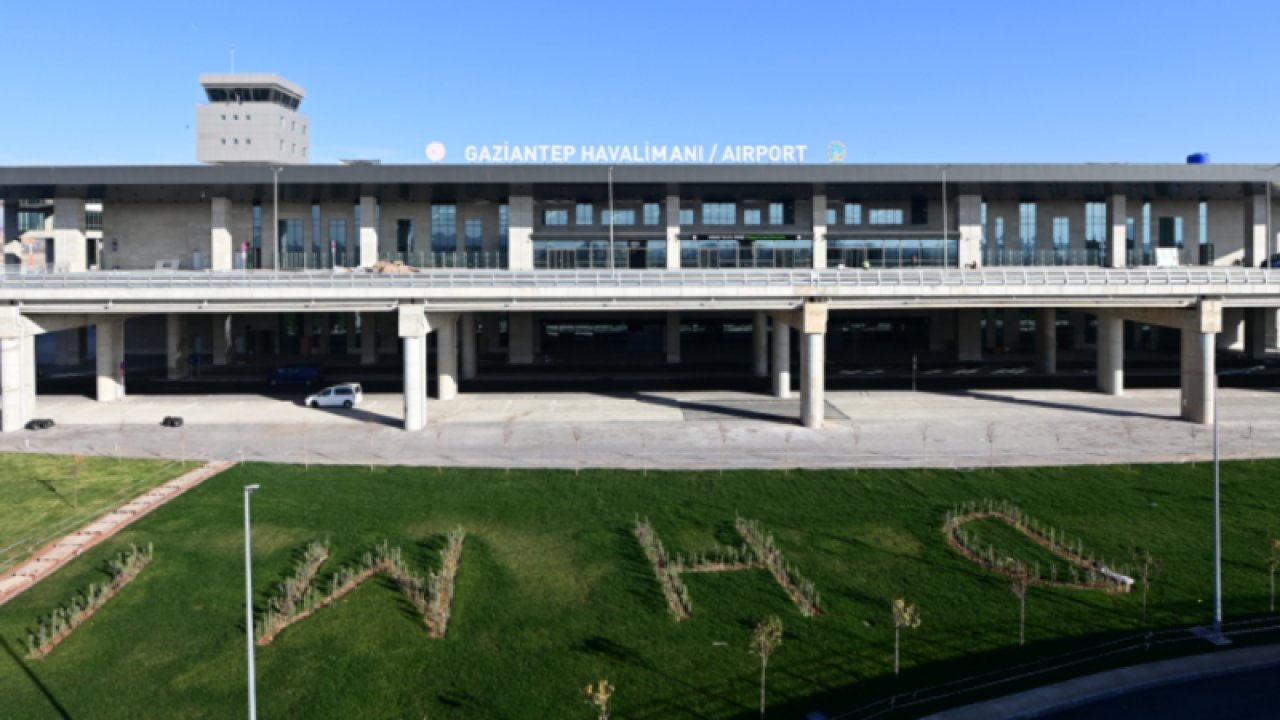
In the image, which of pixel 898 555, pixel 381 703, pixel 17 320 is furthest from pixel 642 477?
pixel 17 320

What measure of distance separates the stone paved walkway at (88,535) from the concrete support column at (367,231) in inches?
1763

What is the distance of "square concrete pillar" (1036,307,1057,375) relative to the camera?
81062mm

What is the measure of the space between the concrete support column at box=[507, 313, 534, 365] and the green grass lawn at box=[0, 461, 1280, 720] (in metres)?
47.0

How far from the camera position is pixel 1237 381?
74938 mm

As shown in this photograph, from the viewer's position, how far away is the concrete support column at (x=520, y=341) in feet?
298

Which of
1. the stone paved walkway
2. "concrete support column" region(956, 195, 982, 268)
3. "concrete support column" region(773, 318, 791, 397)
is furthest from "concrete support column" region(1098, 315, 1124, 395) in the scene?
the stone paved walkway

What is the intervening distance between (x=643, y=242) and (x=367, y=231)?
27.3m

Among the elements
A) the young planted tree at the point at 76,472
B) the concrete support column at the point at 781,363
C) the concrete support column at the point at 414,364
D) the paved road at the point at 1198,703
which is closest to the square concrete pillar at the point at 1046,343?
the concrete support column at the point at 781,363

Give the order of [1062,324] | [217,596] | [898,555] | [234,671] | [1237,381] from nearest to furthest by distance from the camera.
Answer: [234,671]
[217,596]
[898,555]
[1237,381]
[1062,324]

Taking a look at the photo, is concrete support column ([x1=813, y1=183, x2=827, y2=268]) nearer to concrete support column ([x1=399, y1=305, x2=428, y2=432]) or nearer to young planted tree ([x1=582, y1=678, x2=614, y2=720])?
concrete support column ([x1=399, y1=305, x2=428, y2=432])

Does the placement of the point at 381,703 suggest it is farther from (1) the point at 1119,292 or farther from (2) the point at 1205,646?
(1) the point at 1119,292

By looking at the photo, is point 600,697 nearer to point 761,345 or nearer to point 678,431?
point 678,431

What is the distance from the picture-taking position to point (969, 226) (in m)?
88.3

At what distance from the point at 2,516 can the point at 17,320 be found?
77.6 ft
